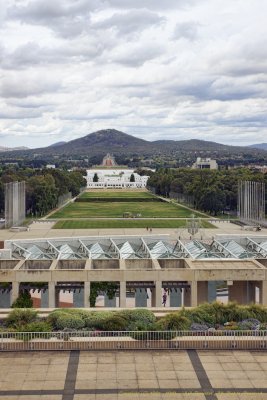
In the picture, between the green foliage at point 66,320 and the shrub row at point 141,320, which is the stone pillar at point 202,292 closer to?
the shrub row at point 141,320

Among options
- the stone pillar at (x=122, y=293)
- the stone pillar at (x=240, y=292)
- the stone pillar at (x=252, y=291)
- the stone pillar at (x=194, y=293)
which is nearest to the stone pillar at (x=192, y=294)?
the stone pillar at (x=194, y=293)

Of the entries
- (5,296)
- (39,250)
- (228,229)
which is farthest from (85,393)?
(228,229)

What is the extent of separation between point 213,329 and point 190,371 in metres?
3.62

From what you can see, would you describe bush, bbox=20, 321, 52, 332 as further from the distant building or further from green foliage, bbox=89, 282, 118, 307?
the distant building

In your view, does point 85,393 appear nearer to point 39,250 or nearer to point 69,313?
point 69,313

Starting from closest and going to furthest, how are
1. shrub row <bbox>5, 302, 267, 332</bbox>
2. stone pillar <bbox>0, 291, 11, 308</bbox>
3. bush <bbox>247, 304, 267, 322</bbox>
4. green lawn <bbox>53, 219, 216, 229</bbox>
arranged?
shrub row <bbox>5, 302, 267, 332</bbox>
bush <bbox>247, 304, 267, 322</bbox>
stone pillar <bbox>0, 291, 11, 308</bbox>
green lawn <bbox>53, 219, 216, 229</bbox>

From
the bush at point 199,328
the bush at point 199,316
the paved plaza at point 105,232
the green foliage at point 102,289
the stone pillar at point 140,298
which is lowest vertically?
the stone pillar at point 140,298

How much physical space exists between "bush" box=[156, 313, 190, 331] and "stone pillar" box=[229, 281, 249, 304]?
13082 millimetres

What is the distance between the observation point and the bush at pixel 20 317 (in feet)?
73.6

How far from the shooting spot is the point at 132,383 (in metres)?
17.7

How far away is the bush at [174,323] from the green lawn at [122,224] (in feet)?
182

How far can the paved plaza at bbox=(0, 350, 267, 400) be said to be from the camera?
16922 mm

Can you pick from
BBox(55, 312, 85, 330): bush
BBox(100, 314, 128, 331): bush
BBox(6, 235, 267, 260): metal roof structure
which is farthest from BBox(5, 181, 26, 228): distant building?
BBox(100, 314, 128, 331): bush

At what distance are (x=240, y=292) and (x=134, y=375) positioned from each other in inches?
705
